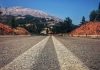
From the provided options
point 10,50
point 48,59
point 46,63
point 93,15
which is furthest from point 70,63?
point 93,15

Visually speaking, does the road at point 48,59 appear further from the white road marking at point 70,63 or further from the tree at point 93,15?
the tree at point 93,15

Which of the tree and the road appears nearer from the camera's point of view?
the road

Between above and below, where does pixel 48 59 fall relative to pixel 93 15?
below

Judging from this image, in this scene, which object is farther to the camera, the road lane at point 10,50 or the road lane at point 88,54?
the road lane at point 10,50

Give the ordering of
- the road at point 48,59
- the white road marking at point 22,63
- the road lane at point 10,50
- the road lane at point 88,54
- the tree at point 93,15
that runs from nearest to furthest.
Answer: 1. the white road marking at point 22,63
2. the road at point 48,59
3. the road lane at point 88,54
4. the road lane at point 10,50
5. the tree at point 93,15

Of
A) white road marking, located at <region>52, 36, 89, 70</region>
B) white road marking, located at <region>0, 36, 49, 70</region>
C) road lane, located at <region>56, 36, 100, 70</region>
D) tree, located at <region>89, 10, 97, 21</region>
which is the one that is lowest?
road lane, located at <region>56, 36, 100, 70</region>

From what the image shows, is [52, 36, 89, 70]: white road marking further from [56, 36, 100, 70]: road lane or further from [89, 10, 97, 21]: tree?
[89, 10, 97, 21]: tree

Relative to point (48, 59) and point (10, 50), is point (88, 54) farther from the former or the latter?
point (10, 50)

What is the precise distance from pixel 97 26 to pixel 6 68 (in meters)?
109

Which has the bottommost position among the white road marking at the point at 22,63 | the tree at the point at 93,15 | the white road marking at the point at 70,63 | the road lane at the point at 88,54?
the road lane at the point at 88,54

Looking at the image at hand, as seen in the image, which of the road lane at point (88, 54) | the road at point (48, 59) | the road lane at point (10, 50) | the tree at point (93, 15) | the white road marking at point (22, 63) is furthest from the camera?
the tree at point (93, 15)

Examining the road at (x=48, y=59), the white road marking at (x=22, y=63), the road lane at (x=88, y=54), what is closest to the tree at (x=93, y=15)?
the road lane at (x=88, y=54)

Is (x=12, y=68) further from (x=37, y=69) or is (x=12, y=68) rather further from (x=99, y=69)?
(x=99, y=69)

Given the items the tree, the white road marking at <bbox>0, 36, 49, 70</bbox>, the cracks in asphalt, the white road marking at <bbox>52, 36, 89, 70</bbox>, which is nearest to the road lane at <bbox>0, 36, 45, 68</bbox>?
the white road marking at <bbox>0, 36, 49, 70</bbox>
